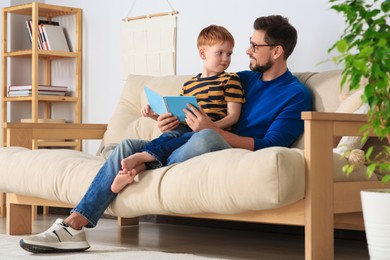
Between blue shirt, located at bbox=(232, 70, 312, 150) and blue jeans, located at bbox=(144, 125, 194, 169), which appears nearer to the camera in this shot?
blue jeans, located at bbox=(144, 125, 194, 169)

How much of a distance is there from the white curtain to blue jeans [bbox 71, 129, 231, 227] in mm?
1646

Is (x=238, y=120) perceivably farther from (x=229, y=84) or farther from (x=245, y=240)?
(x=245, y=240)

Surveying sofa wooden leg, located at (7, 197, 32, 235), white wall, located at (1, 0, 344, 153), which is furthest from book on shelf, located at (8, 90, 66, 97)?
sofa wooden leg, located at (7, 197, 32, 235)

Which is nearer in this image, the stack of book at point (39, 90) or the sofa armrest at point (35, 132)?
the sofa armrest at point (35, 132)

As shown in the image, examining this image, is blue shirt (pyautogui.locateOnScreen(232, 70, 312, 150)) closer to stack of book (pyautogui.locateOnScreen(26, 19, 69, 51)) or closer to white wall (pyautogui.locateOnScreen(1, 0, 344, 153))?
white wall (pyautogui.locateOnScreen(1, 0, 344, 153))

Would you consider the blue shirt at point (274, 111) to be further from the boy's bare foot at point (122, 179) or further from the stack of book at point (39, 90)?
the stack of book at point (39, 90)

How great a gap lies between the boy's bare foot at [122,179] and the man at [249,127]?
26mm

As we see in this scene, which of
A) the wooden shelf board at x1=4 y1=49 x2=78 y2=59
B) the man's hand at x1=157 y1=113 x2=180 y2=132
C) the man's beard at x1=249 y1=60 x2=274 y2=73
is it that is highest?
the wooden shelf board at x1=4 y1=49 x2=78 y2=59

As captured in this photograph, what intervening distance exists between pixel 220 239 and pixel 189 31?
1391mm

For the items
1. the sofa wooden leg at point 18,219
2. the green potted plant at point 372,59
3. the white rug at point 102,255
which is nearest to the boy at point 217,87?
the white rug at point 102,255

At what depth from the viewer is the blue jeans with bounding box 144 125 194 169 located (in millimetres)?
3057

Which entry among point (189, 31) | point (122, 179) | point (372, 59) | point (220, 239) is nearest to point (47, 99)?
point (189, 31)

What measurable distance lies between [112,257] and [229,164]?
589 mm

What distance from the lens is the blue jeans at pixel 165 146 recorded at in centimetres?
306
